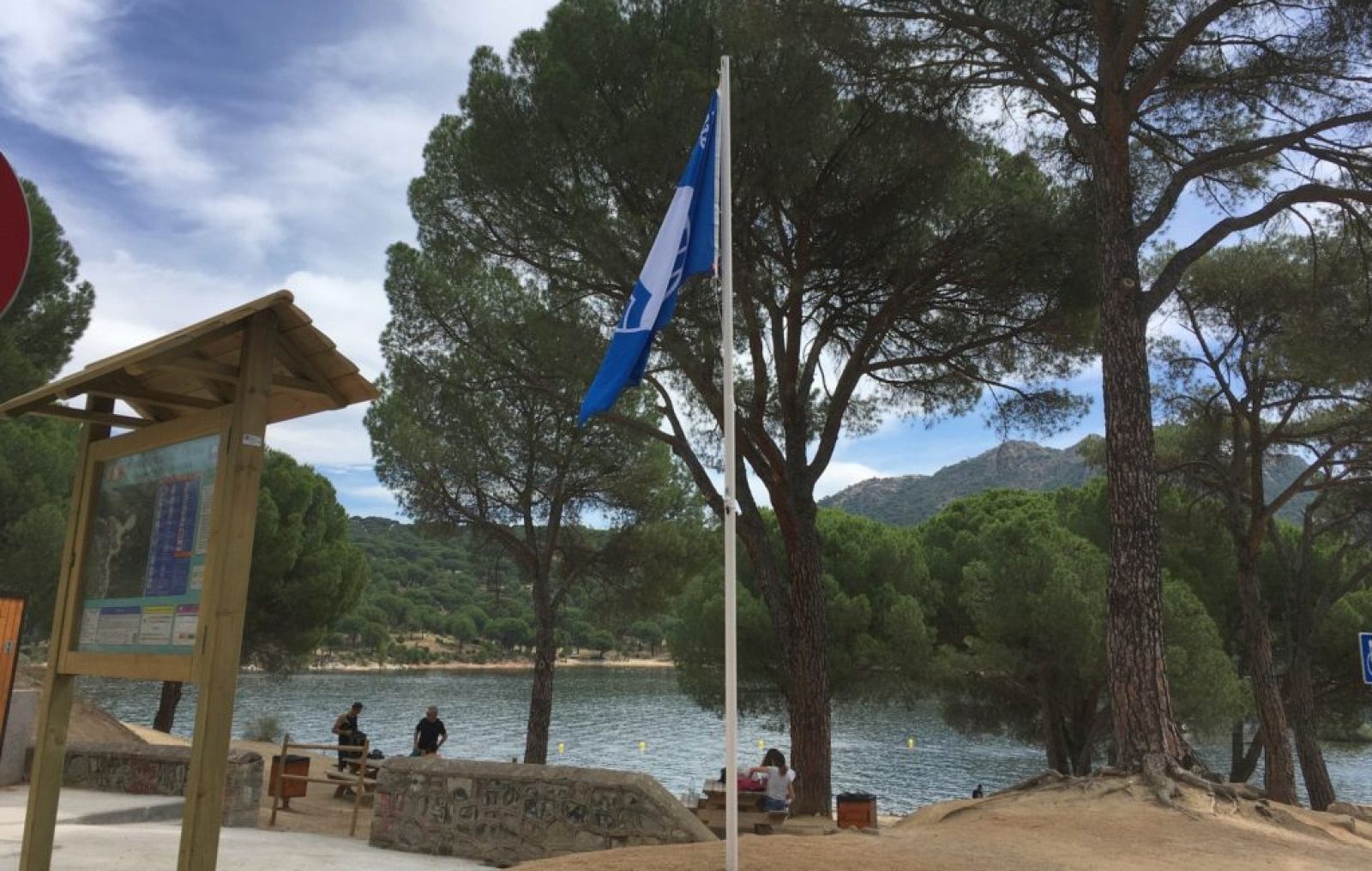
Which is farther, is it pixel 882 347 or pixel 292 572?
pixel 292 572

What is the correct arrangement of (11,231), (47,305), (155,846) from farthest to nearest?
(47,305), (155,846), (11,231)

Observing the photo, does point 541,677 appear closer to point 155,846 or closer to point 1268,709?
point 155,846

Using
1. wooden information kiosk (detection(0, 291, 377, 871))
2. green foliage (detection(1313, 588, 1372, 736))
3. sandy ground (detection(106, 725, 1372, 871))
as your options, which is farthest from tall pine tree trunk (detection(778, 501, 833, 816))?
green foliage (detection(1313, 588, 1372, 736))

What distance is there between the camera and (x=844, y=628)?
18625 mm

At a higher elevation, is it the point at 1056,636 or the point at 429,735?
the point at 1056,636

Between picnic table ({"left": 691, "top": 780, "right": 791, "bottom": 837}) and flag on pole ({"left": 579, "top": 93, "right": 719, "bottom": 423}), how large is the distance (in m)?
4.01

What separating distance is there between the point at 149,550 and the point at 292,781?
7.81 metres

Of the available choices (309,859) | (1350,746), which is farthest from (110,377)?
(1350,746)

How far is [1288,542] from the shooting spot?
2008cm

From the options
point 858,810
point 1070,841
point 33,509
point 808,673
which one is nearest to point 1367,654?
point 1070,841

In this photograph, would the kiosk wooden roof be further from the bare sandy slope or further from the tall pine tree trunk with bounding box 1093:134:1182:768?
the tall pine tree trunk with bounding box 1093:134:1182:768

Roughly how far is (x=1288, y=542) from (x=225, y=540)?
22.2m

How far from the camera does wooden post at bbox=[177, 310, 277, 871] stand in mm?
3436

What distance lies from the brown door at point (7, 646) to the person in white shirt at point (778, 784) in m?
6.90
